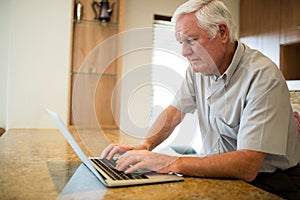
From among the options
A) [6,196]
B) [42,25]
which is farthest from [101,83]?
[6,196]

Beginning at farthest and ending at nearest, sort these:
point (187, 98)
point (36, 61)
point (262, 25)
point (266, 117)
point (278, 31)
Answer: point (262, 25) → point (278, 31) → point (36, 61) → point (187, 98) → point (266, 117)

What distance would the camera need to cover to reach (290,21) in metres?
2.50

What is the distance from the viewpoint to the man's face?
1.07m

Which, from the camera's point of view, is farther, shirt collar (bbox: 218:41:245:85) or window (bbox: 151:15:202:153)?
shirt collar (bbox: 218:41:245:85)

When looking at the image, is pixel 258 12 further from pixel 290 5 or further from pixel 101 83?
pixel 101 83

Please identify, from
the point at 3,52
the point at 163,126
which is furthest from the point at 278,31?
the point at 3,52

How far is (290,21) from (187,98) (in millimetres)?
1564

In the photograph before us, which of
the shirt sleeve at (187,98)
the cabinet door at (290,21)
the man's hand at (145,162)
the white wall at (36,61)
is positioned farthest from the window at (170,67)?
the cabinet door at (290,21)

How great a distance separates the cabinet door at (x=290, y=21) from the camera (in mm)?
2428

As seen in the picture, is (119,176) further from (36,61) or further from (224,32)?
(36,61)

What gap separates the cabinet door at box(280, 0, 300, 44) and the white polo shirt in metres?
1.48

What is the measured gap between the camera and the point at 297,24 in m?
2.42

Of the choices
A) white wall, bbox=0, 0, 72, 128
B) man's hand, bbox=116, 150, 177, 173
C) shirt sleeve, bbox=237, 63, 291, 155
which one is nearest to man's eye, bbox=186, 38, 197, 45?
shirt sleeve, bbox=237, 63, 291, 155

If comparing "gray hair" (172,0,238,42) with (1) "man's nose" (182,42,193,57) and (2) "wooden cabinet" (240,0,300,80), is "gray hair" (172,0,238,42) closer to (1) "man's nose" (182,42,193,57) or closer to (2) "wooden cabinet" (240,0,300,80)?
(1) "man's nose" (182,42,193,57)
